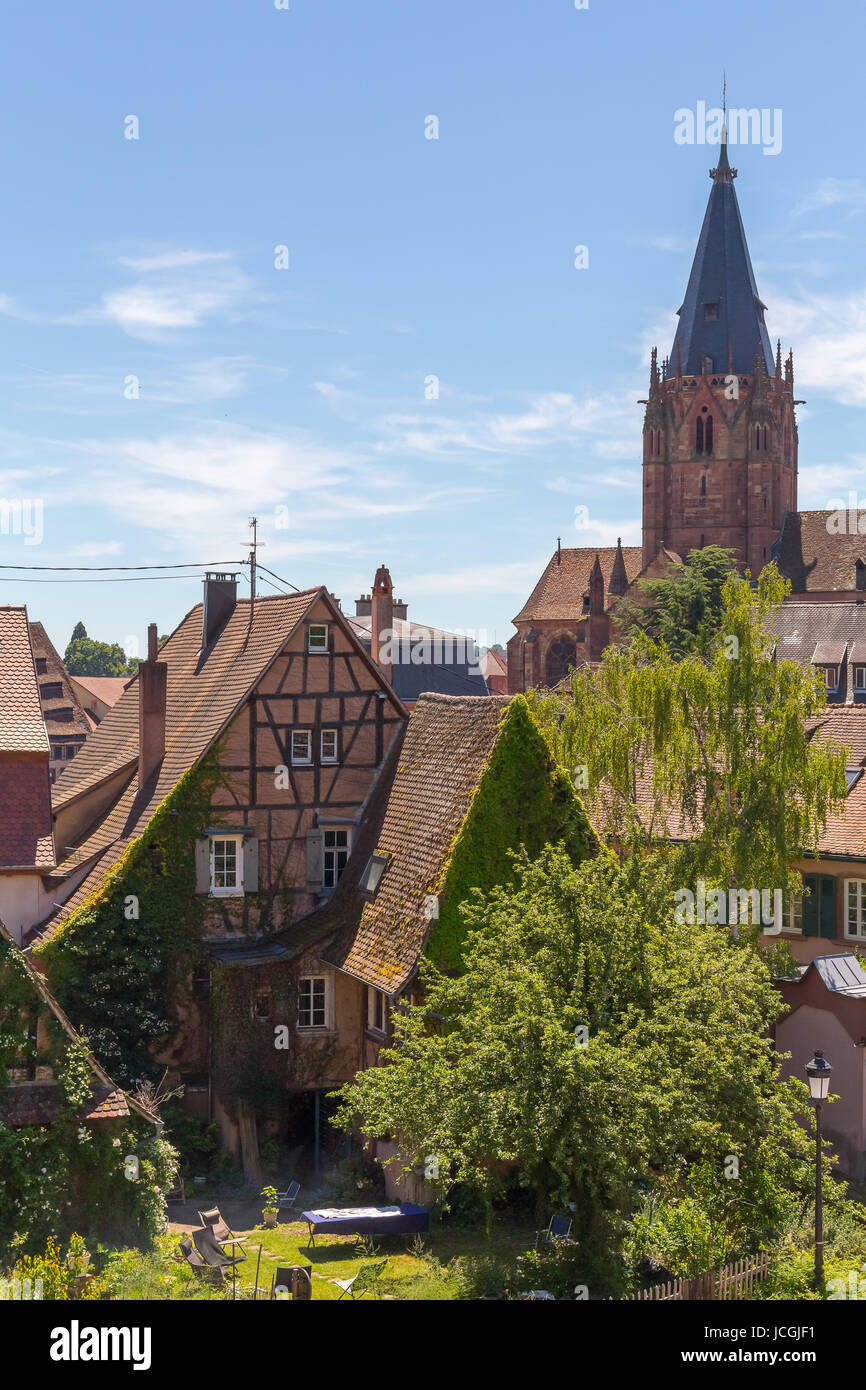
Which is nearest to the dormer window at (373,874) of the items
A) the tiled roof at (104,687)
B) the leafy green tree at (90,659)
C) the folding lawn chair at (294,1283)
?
the folding lawn chair at (294,1283)

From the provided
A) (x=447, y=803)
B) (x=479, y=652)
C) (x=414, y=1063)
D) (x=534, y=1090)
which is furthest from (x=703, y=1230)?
(x=479, y=652)

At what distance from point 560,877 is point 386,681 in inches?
431

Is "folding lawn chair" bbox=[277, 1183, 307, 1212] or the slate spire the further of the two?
the slate spire

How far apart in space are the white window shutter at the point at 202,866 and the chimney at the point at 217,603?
22.3 feet

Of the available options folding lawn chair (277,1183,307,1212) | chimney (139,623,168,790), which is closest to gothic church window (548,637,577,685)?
chimney (139,623,168,790)

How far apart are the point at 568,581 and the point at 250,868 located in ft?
266

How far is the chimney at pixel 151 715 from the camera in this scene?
1162 inches

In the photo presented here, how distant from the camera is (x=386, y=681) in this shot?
29906mm

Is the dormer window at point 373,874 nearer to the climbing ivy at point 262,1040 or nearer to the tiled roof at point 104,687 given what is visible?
the climbing ivy at point 262,1040

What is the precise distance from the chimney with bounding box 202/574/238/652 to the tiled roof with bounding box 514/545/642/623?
236 ft

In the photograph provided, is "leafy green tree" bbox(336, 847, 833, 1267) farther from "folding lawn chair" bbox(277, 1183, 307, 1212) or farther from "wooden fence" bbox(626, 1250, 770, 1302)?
"folding lawn chair" bbox(277, 1183, 307, 1212)

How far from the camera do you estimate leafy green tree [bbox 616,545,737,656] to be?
8019cm

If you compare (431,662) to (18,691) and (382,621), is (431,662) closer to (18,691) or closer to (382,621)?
(382,621)
